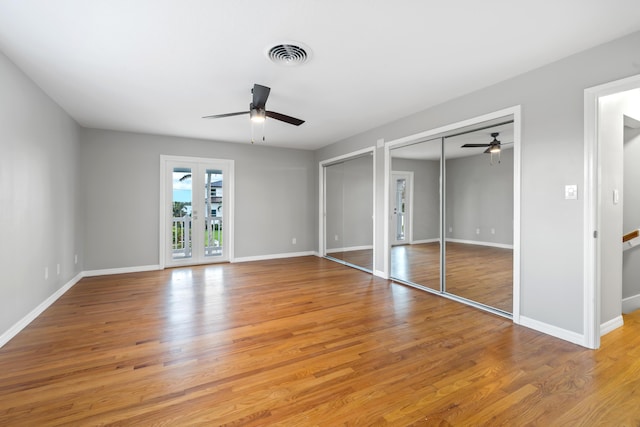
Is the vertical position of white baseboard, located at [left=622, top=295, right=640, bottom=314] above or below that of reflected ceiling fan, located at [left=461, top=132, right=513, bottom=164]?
below

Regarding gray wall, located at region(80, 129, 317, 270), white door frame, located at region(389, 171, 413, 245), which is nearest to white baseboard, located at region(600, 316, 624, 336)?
white door frame, located at region(389, 171, 413, 245)

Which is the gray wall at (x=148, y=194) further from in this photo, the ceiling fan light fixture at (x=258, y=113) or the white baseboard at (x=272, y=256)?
the ceiling fan light fixture at (x=258, y=113)

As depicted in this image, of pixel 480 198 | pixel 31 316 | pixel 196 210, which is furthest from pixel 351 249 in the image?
pixel 31 316

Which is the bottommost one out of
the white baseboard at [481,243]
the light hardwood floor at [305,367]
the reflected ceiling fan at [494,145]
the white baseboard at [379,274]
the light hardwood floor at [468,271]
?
the light hardwood floor at [305,367]

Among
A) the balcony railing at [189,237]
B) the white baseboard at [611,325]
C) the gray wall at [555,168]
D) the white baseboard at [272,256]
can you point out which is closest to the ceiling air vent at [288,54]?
the gray wall at [555,168]

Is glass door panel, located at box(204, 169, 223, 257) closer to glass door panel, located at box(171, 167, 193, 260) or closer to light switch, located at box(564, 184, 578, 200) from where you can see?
glass door panel, located at box(171, 167, 193, 260)

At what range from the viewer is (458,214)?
3646 mm

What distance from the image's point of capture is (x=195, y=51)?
2412 millimetres

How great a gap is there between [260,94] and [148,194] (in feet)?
11.6

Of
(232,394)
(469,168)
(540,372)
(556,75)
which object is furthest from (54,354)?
(556,75)

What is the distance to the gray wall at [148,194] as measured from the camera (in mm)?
4836

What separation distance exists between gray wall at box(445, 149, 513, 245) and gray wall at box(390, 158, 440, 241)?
19 centimetres

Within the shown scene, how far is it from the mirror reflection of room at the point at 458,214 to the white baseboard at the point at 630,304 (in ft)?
4.20

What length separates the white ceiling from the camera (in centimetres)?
190
